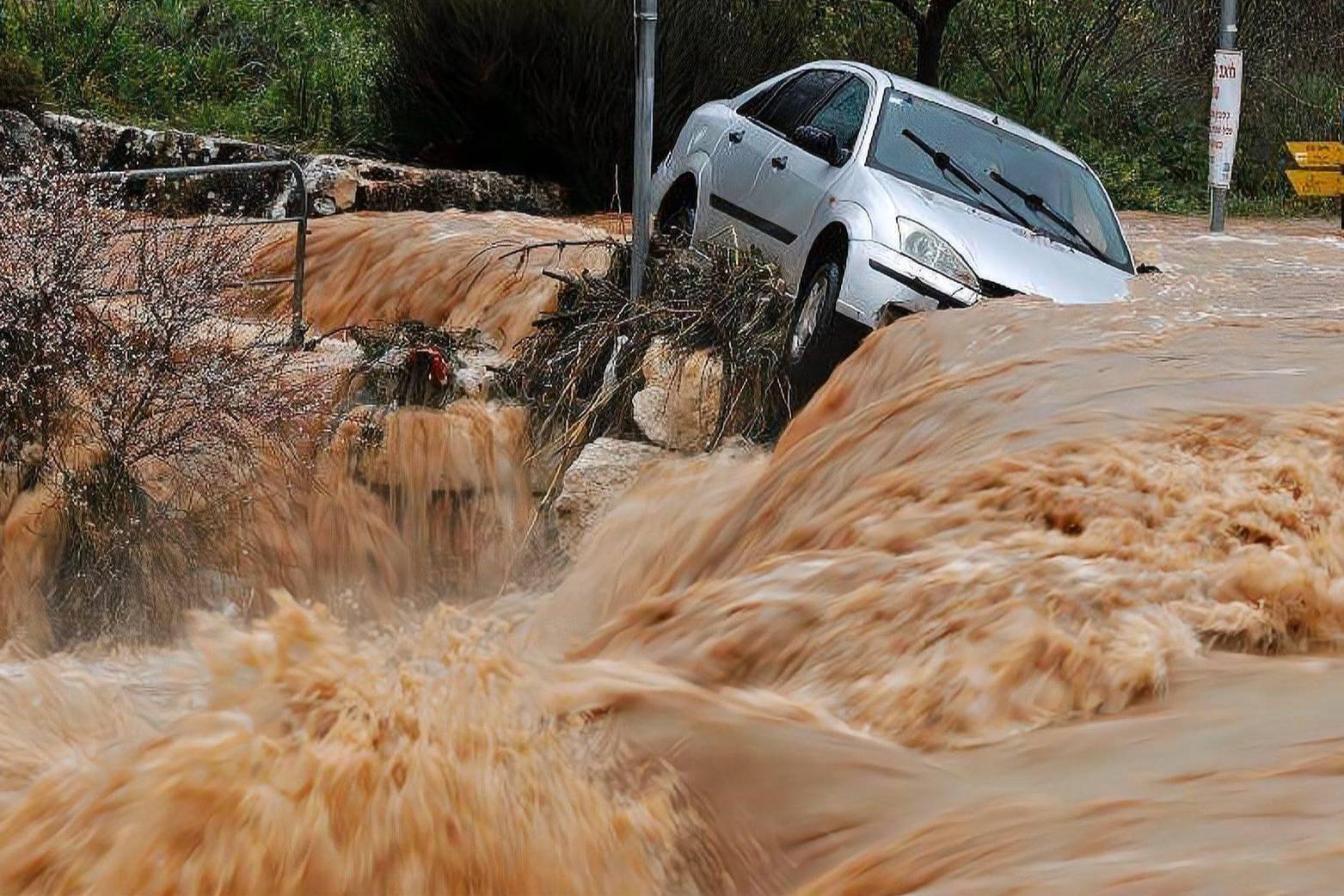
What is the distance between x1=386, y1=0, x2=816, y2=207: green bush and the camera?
13773mm

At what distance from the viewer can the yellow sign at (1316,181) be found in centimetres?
1633

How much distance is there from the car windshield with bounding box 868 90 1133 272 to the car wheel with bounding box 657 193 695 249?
4.95 ft

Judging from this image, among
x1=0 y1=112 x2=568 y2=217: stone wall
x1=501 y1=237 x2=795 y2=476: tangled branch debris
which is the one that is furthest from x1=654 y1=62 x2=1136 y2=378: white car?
x1=0 y1=112 x2=568 y2=217: stone wall

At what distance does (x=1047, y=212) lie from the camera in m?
8.56

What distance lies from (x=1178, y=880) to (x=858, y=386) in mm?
4256

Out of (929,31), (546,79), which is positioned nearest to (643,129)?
(546,79)

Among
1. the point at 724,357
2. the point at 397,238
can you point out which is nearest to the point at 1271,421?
the point at 724,357

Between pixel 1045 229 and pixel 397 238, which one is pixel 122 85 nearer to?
pixel 397 238

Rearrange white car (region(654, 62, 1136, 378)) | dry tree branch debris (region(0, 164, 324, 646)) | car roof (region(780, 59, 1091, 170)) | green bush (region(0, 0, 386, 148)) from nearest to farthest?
white car (region(654, 62, 1136, 378)) < dry tree branch debris (region(0, 164, 324, 646)) < car roof (region(780, 59, 1091, 170)) < green bush (region(0, 0, 386, 148))

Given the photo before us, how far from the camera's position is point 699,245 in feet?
31.1

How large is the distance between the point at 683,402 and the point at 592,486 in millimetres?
873

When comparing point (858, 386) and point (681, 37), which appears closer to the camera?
point (858, 386)

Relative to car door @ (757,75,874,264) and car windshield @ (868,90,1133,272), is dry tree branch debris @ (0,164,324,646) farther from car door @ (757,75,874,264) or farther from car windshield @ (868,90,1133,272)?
car windshield @ (868,90,1133,272)

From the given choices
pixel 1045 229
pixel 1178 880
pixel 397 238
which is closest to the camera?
pixel 1178 880
